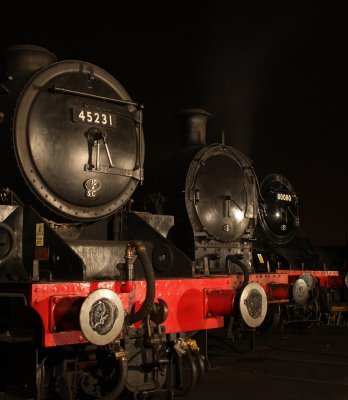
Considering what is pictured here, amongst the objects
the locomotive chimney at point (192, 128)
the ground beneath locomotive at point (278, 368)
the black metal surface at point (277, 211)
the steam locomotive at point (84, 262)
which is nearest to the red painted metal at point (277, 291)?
the steam locomotive at point (84, 262)

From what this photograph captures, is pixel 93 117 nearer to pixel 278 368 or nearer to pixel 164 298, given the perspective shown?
pixel 164 298

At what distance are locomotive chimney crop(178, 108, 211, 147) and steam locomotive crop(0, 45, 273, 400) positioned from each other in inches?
125

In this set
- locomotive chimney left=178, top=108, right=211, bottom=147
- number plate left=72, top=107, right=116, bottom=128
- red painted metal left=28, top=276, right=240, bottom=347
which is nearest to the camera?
red painted metal left=28, top=276, right=240, bottom=347

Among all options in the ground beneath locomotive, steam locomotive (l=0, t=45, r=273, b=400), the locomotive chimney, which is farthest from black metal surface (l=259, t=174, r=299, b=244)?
steam locomotive (l=0, t=45, r=273, b=400)

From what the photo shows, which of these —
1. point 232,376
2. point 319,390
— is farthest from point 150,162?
point 319,390

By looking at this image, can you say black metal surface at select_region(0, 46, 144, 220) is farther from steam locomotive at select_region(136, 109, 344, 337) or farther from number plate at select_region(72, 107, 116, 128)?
steam locomotive at select_region(136, 109, 344, 337)

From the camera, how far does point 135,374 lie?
3977mm

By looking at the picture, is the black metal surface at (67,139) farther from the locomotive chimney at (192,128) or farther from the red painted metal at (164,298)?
the locomotive chimney at (192,128)

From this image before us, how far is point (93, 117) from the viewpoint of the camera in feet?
14.4

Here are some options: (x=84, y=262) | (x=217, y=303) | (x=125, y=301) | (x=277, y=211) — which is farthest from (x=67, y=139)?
(x=277, y=211)

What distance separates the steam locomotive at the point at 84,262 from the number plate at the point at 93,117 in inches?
0.4

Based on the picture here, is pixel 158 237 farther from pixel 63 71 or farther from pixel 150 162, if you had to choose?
pixel 150 162

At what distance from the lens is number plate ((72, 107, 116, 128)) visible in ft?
14.1

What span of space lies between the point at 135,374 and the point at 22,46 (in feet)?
8.31
